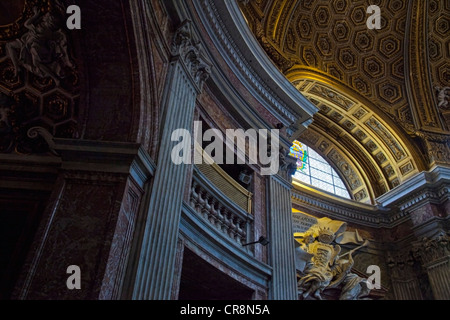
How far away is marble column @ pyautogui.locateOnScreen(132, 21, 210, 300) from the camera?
3.57 meters

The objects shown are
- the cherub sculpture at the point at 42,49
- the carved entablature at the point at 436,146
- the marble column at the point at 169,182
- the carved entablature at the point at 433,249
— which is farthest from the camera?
the carved entablature at the point at 436,146

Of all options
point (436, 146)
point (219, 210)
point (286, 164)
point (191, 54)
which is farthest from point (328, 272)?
point (191, 54)

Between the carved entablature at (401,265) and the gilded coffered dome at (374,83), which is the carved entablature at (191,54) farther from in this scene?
the carved entablature at (401,265)

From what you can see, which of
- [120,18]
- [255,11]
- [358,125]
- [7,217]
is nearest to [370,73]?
[358,125]

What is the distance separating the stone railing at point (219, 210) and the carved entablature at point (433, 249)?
18.7 feet

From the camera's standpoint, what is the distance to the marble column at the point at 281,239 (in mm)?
5816

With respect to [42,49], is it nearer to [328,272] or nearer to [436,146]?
[328,272]

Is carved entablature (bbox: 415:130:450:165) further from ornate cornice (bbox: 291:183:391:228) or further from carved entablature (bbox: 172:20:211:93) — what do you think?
carved entablature (bbox: 172:20:211:93)

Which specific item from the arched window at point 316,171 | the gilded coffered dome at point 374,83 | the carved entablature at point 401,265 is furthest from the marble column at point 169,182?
the carved entablature at point 401,265

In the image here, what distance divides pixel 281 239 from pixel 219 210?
1.36 metres

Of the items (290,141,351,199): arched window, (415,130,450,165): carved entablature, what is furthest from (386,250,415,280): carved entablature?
(415,130,450,165): carved entablature

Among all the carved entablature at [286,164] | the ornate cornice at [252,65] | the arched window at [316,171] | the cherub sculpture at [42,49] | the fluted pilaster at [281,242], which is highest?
the arched window at [316,171]

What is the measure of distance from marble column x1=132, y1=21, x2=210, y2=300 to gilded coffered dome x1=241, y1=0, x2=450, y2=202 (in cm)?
645

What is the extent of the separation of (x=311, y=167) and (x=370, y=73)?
370 centimetres
